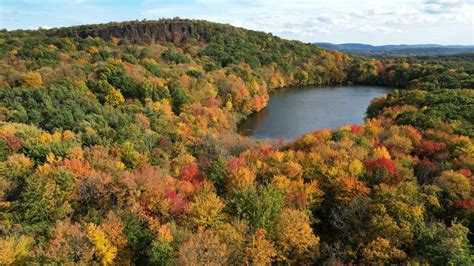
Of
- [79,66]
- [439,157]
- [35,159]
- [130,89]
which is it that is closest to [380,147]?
[439,157]

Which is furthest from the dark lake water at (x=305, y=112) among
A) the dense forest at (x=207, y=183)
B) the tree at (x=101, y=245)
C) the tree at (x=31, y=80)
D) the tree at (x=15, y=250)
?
the tree at (x=15, y=250)

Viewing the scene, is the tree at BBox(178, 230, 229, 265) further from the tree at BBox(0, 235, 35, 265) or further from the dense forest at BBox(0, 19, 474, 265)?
the tree at BBox(0, 235, 35, 265)

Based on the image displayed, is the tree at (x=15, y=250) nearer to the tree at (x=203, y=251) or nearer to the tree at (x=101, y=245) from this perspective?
the tree at (x=101, y=245)

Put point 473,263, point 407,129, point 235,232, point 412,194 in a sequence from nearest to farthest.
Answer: point 473,263, point 235,232, point 412,194, point 407,129

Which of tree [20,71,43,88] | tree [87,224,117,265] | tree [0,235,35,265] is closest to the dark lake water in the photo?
tree [20,71,43,88]

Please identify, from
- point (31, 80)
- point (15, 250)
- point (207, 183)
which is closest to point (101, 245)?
point (15, 250)

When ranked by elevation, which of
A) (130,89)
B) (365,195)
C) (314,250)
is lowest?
(314,250)

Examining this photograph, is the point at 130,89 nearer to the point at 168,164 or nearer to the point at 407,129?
the point at 168,164
